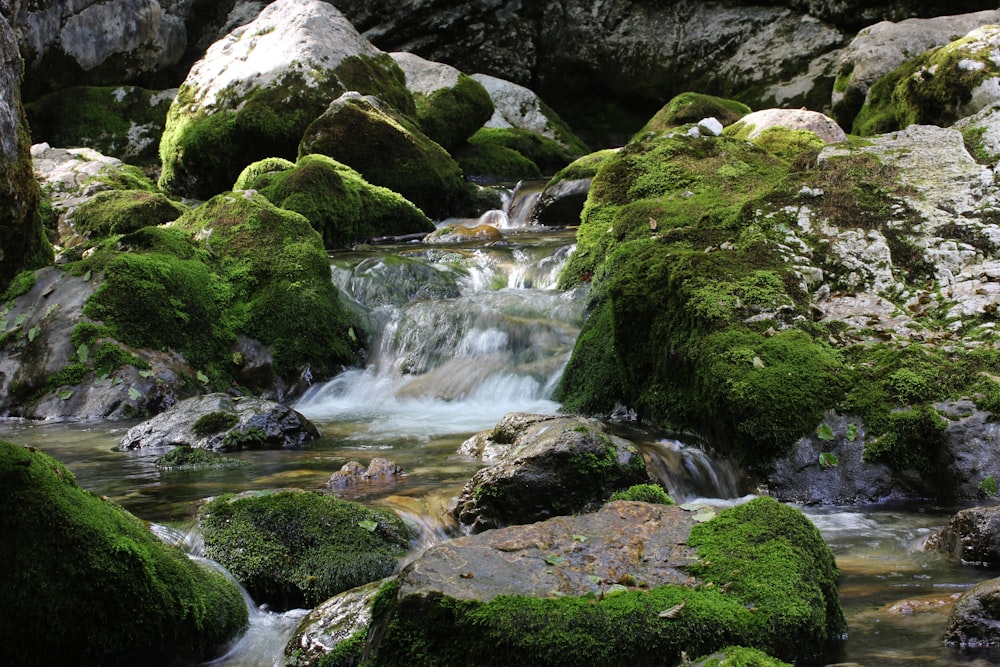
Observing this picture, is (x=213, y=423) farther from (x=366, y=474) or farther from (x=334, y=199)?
(x=334, y=199)

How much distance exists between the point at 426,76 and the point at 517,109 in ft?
15.2

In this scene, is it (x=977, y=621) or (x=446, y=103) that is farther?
(x=446, y=103)

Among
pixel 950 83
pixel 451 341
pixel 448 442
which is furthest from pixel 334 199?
pixel 950 83

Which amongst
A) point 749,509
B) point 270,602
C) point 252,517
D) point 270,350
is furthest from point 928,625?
point 270,350

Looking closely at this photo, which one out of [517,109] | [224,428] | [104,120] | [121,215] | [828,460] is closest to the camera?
[828,460]

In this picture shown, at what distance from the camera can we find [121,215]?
40.1 ft

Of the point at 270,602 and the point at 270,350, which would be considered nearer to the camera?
the point at 270,602

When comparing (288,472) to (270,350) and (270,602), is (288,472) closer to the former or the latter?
(270,602)

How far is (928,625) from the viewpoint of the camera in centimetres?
345

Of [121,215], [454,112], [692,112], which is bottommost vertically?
[121,215]

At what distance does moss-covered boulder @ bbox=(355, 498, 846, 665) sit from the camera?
2.85 metres

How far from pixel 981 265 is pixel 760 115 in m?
7.17

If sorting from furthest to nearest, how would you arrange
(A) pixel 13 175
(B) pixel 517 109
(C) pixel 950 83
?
(B) pixel 517 109 < (C) pixel 950 83 < (A) pixel 13 175

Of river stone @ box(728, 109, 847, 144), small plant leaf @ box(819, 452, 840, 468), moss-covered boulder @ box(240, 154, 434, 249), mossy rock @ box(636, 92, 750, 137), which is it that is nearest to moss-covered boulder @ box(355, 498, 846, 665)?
small plant leaf @ box(819, 452, 840, 468)
